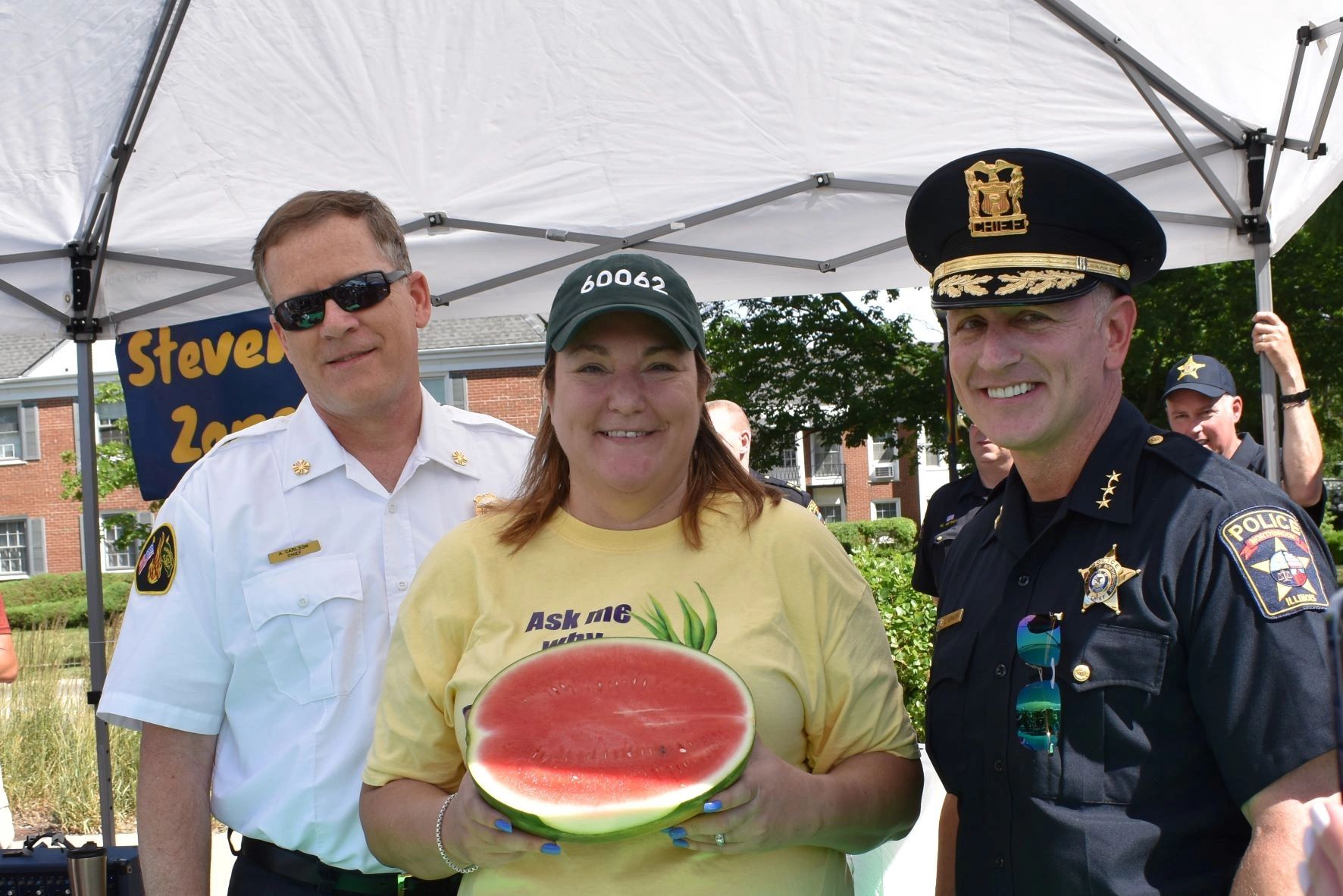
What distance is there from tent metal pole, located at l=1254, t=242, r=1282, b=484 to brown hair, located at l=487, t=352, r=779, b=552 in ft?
10.9

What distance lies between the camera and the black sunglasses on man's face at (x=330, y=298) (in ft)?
7.87

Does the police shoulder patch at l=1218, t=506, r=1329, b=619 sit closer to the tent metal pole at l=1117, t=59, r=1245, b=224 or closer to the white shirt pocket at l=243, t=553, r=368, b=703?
the white shirt pocket at l=243, t=553, r=368, b=703

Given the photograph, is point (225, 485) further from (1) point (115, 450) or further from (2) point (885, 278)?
(1) point (115, 450)

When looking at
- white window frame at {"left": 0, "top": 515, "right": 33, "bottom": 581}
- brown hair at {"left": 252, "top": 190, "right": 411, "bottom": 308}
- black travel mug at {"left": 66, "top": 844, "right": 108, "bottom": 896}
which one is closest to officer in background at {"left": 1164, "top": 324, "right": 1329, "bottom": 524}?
brown hair at {"left": 252, "top": 190, "right": 411, "bottom": 308}

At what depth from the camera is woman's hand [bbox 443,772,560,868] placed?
1.51 meters

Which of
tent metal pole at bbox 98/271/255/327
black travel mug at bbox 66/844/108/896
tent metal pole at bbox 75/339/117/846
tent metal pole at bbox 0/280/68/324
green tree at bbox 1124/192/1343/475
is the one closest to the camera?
black travel mug at bbox 66/844/108/896

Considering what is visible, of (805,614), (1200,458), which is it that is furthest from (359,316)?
(1200,458)

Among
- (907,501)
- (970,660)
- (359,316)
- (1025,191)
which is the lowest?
(907,501)

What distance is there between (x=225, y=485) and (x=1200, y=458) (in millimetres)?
1935

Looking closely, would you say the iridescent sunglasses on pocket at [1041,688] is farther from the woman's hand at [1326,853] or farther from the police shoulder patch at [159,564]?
the police shoulder patch at [159,564]

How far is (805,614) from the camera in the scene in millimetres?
1870

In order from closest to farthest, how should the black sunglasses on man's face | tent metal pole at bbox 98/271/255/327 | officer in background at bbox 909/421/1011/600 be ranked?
the black sunglasses on man's face
officer in background at bbox 909/421/1011/600
tent metal pole at bbox 98/271/255/327

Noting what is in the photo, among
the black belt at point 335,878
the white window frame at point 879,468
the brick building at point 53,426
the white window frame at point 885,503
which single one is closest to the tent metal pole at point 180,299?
the black belt at point 335,878

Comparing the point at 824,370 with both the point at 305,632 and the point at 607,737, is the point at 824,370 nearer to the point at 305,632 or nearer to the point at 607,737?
the point at 305,632
